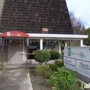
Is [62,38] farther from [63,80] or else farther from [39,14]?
[63,80]

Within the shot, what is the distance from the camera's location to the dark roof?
722 inches

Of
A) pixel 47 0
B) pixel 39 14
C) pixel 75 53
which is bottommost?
pixel 75 53

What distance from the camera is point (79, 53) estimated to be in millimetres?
10062

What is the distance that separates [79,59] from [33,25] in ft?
30.4

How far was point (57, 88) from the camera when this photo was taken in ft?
27.5

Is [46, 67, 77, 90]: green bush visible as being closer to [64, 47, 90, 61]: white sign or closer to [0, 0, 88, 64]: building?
[64, 47, 90, 61]: white sign

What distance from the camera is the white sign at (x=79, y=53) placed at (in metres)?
9.15

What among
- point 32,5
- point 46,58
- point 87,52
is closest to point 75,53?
point 87,52

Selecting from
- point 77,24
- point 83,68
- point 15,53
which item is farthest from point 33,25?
point 77,24

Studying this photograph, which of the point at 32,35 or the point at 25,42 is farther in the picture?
the point at 25,42

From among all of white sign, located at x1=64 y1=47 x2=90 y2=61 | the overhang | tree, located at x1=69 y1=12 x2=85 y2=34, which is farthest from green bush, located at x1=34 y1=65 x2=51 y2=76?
tree, located at x1=69 y1=12 x2=85 y2=34

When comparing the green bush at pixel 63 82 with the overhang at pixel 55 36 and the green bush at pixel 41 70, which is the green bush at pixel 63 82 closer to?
the green bush at pixel 41 70

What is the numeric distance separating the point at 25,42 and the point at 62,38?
3386mm

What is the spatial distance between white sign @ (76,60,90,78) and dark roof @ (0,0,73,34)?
8.55 metres
